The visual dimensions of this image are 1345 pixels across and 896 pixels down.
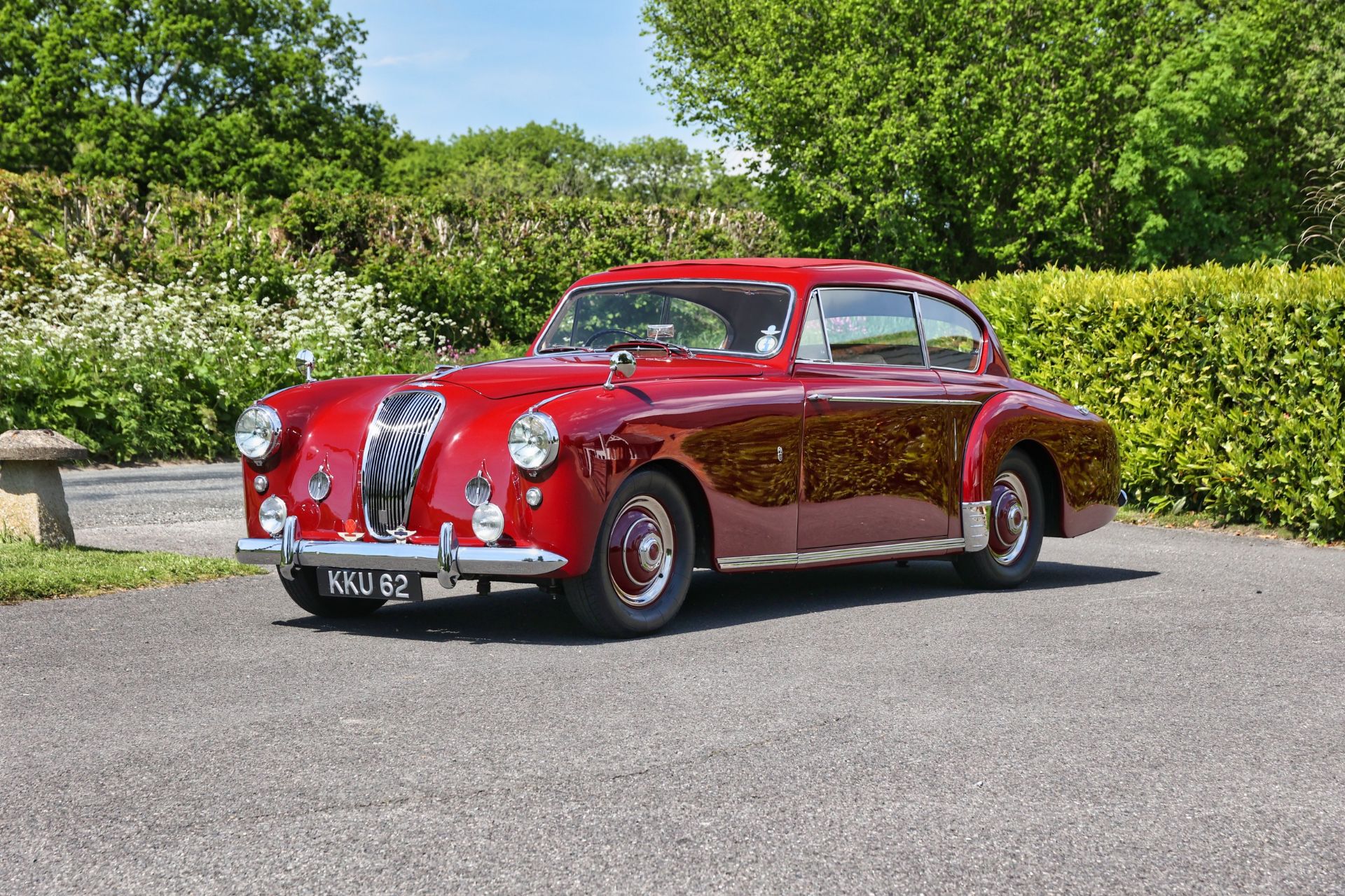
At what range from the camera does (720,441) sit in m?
6.25

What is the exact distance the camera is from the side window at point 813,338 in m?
6.94

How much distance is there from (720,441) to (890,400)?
1.31 m

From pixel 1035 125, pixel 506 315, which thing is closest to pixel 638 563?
pixel 506 315

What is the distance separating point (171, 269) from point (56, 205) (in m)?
1.91

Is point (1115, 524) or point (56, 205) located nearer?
point (1115, 524)

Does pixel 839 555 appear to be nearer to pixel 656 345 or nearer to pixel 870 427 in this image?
pixel 870 427

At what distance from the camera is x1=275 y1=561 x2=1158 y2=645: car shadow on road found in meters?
6.29

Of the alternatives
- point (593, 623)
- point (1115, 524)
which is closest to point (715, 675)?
point (593, 623)

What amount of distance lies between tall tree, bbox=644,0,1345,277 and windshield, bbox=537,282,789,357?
2047 cm

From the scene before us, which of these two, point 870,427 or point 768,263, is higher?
point 768,263

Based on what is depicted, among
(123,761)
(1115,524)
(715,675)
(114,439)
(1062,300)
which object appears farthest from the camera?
(114,439)

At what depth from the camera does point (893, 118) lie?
27.3m

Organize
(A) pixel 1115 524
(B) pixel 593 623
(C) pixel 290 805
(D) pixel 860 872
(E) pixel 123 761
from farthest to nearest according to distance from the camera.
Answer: (A) pixel 1115 524 → (B) pixel 593 623 → (E) pixel 123 761 → (C) pixel 290 805 → (D) pixel 860 872

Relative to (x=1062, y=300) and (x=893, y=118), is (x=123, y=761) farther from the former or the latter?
(x=893, y=118)
